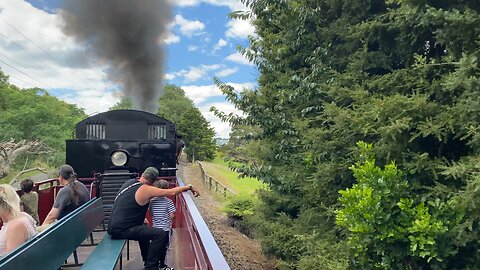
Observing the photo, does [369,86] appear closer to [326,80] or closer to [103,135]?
[326,80]

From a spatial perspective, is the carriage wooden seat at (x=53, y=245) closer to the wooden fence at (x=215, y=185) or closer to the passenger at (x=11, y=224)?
the passenger at (x=11, y=224)

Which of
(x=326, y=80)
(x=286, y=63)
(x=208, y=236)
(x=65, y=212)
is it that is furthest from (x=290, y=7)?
(x=208, y=236)

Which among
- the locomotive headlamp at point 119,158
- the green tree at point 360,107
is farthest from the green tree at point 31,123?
the green tree at point 360,107

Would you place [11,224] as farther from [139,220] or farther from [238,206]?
[238,206]

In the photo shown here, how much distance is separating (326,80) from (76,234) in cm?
579

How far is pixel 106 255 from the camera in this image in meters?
4.62

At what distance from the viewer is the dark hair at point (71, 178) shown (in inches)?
228

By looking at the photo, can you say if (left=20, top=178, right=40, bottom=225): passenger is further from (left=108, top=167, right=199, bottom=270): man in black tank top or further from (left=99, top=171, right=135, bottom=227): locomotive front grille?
(left=99, top=171, right=135, bottom=227): locomotive front grille

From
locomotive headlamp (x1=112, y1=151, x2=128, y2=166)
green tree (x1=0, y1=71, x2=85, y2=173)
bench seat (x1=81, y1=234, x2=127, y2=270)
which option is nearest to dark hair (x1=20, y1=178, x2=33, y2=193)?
bench seat (x1=81, y1=234, x2=127, y2=270)

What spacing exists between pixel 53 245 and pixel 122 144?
6591 millimetres

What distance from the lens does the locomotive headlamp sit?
9.63 m

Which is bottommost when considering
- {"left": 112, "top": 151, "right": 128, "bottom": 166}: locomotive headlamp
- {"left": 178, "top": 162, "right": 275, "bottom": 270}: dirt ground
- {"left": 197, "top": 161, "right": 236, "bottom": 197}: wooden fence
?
{"left": 178, "top": 162, "right": 275, "bottom": 270}: dirt ground

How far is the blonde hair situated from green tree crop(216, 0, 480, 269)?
416 cm

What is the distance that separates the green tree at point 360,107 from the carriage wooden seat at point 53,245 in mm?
3603
